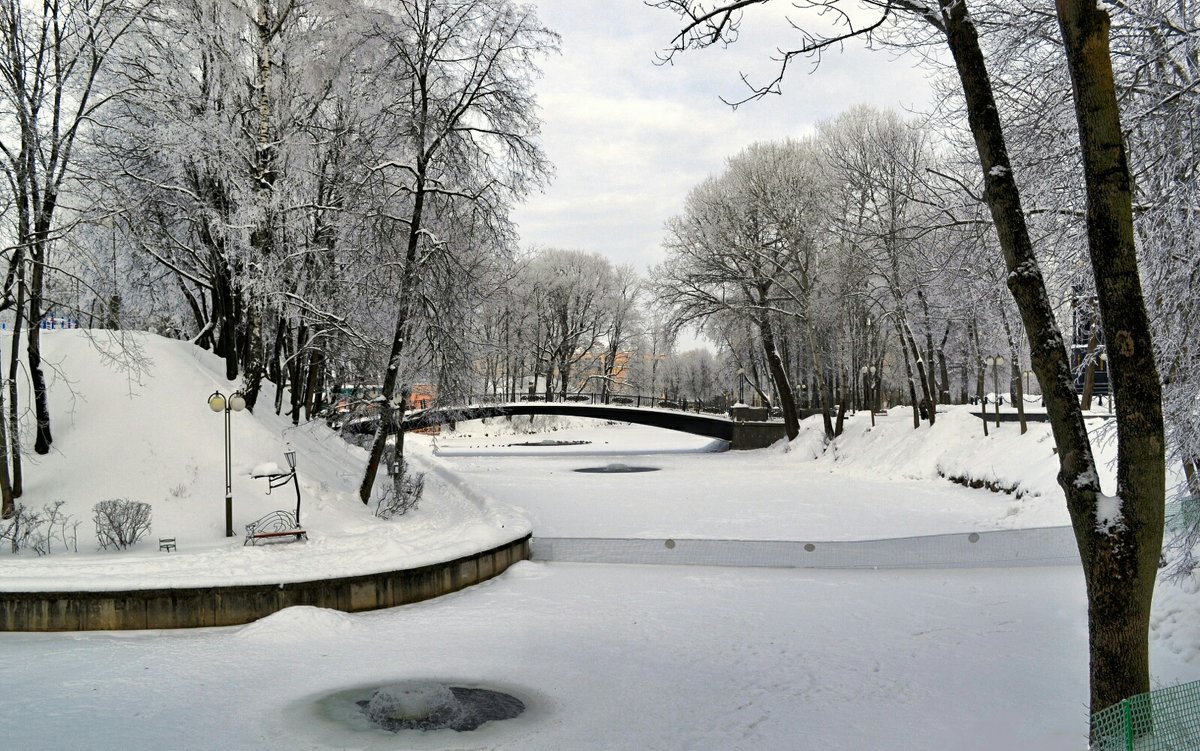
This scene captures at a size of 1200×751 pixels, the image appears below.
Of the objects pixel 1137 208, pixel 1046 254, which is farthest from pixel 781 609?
pixel 1137 208

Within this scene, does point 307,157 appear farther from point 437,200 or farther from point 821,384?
point 821,384

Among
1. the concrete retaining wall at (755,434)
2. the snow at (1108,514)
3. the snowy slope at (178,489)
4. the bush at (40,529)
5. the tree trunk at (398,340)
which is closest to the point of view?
the snow at (1108,514)

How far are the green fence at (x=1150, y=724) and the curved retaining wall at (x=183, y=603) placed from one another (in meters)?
8.27

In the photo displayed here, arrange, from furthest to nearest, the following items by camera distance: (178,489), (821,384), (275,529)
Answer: (821,384) < (178,489) < (275,529)

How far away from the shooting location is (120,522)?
1152 centimetres

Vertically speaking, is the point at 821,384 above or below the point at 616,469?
above

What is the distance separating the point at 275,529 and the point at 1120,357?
36.3 ft

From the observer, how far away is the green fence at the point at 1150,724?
479 centimetres

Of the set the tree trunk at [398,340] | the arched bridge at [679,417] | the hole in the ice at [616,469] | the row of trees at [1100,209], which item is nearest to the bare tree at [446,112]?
the tree trunk at [398,340]

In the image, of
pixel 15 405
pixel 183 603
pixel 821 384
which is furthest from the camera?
pixel 821 384

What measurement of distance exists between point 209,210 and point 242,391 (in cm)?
338

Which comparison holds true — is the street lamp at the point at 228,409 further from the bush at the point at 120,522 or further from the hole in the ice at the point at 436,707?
the hole in the ice at the point at 436,707

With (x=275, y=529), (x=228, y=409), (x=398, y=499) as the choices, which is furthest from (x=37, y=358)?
(x=398, y=499)

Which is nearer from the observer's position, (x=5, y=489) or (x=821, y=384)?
(x=5, y=489)
